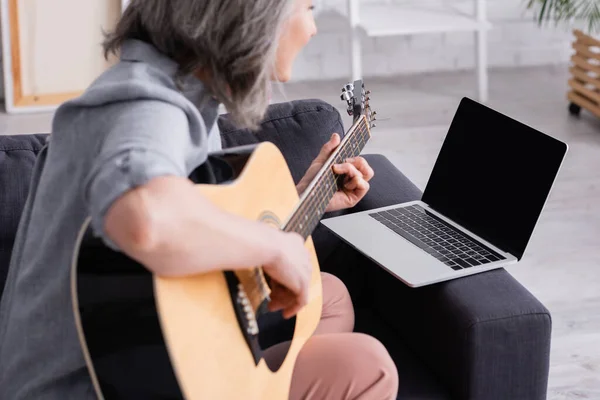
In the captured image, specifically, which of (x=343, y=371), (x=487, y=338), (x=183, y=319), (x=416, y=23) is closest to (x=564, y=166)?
(x=416, y=23)

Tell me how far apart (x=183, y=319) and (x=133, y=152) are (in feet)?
0.71

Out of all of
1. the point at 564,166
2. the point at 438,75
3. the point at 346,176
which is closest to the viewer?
the point at 346,176

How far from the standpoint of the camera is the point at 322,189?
158 centimetres

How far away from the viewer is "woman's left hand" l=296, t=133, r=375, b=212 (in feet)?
5.43

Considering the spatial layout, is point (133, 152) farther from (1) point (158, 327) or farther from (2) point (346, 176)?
(2) point (346, 176)

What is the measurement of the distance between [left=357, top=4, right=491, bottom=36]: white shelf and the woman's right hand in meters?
2.69

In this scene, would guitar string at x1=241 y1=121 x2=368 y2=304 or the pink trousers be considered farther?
the pink trousers

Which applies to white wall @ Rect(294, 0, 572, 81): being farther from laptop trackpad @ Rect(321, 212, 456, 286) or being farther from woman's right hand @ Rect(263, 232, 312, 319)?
woman's right hand @ Rect(263, 232, 312, 319)

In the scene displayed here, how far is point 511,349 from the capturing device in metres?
1.52

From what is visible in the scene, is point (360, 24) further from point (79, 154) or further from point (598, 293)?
point (79, 154)

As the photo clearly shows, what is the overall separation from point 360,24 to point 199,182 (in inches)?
112

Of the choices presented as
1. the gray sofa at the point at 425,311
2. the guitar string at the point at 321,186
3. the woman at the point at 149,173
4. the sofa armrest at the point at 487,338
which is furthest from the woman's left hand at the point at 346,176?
the woman at the point at 149,173

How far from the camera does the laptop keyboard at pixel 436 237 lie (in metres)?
1.64

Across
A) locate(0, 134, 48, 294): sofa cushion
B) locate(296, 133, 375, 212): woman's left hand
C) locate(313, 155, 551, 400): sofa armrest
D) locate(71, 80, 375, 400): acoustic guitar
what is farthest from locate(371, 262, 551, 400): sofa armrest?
locate(0, 134, 48, 294): sofa cushion
